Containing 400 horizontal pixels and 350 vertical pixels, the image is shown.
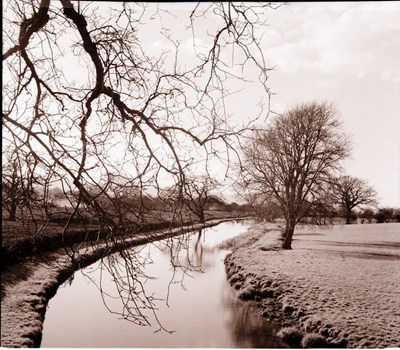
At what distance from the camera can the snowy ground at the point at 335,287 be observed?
6.68 m

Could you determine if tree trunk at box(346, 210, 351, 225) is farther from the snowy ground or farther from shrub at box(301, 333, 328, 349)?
shrub at box(301, 333, 328, 349)

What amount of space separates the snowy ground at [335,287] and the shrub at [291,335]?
0.21 meters

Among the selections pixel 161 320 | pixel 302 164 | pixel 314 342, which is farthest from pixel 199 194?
pixel 302 164

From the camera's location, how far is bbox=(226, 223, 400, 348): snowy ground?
668 cm

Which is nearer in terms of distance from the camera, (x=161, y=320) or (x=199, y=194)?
(x=199, y=194)

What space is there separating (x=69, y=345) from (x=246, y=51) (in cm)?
530

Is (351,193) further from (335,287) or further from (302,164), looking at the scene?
(335,287)

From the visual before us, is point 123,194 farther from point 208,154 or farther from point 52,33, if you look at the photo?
point 52,33

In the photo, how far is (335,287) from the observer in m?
9.30

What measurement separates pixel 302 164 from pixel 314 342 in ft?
33.6

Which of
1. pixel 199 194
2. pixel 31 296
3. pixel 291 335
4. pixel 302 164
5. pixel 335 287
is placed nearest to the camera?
pixel 199 194

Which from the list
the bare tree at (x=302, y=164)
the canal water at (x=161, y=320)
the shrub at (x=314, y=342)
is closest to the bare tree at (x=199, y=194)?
the canal water at (x=161, y=320)

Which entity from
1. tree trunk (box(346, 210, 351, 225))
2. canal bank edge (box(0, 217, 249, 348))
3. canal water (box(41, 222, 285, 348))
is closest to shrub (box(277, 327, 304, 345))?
canal water (box(41, 222, 285, 348))

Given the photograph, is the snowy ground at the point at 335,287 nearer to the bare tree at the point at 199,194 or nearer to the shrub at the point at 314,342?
the shrub at the point at 314,342
